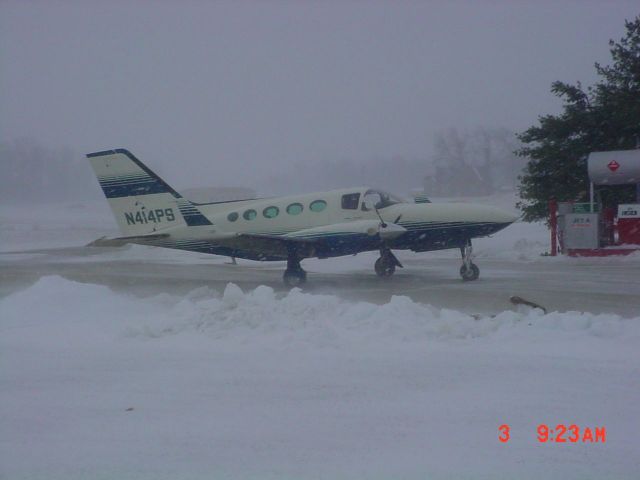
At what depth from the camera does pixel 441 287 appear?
13.3 m

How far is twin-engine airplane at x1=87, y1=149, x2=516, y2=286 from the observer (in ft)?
45.8

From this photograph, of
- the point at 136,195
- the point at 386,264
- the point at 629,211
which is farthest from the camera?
the point at 629,211

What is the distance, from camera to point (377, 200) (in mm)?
14500

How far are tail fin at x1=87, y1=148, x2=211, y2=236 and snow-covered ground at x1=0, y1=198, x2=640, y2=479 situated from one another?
427cm

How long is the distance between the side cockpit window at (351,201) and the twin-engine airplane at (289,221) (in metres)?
0.02

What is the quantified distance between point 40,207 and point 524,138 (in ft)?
52.0

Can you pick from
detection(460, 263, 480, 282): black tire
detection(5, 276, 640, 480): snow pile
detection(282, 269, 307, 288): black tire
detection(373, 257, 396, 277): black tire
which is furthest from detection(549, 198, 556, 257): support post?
detection(5, 276, 640, 480): snow pile

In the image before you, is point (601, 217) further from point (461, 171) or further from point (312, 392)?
point (312, 392)

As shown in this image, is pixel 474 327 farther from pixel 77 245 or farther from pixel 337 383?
pixel 77 245

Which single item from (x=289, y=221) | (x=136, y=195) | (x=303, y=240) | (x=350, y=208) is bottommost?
(x=303, y=240)

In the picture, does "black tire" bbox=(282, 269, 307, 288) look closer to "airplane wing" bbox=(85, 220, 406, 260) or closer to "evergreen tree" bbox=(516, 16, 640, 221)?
"airplane wing" bbox=(85, 220, 406, 260)

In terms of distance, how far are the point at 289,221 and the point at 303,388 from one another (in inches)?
350

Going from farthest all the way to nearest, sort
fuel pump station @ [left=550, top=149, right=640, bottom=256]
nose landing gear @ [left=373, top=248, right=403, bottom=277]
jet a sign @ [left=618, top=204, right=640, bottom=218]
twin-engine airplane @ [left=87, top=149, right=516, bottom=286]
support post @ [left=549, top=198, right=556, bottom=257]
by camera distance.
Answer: support post @ [left=549, top=198, right=556, bottom=257] < jet a sign @ [left=618, top=204, right=640, bottom=218] < fuel pump station @ [left=550, top=149, right=640, bottom=256] < nose landing gear @ [left=373, top=248, right=403, bottom=277] < twin-engine airplane @ [left=87, top=149, right=516, bottom=286]
